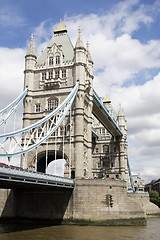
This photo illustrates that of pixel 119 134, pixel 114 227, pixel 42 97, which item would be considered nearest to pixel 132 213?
pixel 114 227

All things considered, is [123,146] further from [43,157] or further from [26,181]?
[26,181]

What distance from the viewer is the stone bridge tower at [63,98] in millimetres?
37781

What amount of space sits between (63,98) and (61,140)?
6014 mm

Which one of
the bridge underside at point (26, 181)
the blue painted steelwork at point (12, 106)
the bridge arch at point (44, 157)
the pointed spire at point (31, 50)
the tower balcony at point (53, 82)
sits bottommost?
the bridge underside at point (26, 181)

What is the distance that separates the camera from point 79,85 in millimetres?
39562

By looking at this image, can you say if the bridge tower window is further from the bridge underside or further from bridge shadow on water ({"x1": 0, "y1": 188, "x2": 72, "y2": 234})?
the bridge underside

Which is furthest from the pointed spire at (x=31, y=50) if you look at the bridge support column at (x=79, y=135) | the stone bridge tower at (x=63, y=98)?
the bridge support column at (x=79, y=135)

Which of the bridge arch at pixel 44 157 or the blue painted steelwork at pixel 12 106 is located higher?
the blue painted steelwork at pixel 12 106

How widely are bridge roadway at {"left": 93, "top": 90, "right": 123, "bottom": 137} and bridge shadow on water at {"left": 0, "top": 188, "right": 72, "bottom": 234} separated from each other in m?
18.0

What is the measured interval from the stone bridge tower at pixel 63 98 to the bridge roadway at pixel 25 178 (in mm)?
7241

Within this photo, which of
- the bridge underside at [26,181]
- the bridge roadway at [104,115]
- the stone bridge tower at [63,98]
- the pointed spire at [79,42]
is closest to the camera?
the bridge underside at [26,181]

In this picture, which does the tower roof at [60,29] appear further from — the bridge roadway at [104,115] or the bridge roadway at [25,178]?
the bridge roadway at [25,178]

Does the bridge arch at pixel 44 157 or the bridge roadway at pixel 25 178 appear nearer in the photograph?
the bridge roadway at pixel 25 178

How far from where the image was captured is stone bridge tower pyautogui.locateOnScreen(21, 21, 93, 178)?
37781 mm
